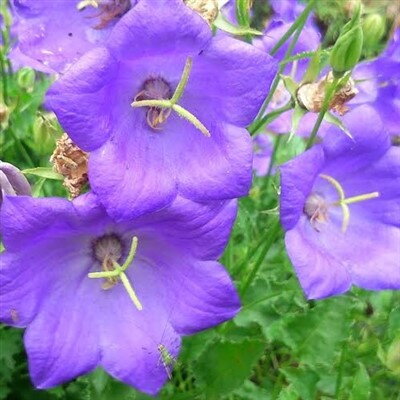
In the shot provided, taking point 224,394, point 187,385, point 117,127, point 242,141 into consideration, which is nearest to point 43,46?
point 117,127

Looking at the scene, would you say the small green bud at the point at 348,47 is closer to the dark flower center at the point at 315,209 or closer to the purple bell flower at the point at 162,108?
the purple bell flower at the point at 162,108

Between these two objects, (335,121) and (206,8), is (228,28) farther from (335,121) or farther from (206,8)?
(335,121)

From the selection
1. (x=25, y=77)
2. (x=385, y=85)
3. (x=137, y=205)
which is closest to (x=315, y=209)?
(x=385, y=85)

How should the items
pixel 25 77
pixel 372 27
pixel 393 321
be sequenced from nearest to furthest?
pixel 393 321
pixel 25 77
pixel 372 27

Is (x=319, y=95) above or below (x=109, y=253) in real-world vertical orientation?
above

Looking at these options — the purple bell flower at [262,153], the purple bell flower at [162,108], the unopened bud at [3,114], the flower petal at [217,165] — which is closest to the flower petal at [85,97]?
the purple bell flower at [162,108]

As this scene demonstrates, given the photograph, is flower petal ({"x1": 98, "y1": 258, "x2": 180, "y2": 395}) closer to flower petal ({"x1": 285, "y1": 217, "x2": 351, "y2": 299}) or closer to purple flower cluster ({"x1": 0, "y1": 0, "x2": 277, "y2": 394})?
purple flower cluster ({"x1": 0, "y1": 0, "x2": 277, "y2": 394})

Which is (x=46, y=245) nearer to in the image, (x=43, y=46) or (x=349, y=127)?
(x=43, y=46)
